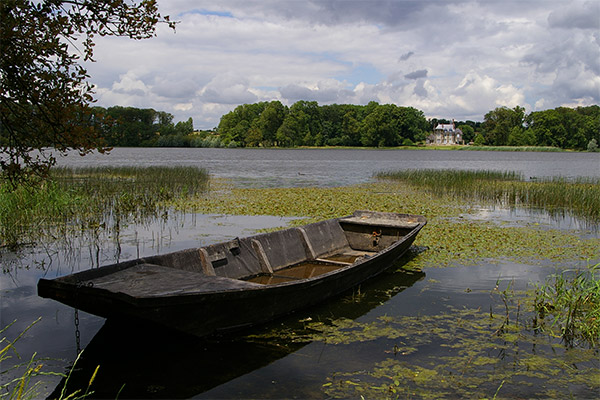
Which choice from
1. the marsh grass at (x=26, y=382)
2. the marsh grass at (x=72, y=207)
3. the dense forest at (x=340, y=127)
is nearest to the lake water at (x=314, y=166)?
the marsh grass at (x=72, y=207)

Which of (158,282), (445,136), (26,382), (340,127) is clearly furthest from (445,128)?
(26,382)

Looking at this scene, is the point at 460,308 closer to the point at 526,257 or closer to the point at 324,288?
the point at 324,288

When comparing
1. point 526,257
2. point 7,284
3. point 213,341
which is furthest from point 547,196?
point 7,284

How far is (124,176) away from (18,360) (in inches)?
749

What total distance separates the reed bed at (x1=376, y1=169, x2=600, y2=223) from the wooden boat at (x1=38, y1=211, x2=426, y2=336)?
26.9 feet

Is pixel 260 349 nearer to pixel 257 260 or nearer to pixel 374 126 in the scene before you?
pixel 257 260

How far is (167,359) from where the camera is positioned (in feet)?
16.6

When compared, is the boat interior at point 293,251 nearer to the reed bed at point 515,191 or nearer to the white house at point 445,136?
the reed bed at point 515,191

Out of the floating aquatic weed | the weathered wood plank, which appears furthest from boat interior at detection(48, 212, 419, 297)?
the floating aquatic weed

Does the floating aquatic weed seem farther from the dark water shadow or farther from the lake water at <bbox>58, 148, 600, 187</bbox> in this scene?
the lake water at <bbox>58, 148, 600, 187</bbox>

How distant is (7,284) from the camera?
24.2 feet

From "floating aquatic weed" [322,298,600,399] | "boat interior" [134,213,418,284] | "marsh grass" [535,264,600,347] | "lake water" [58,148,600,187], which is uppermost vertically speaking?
"lake water" [58,148,600,187]

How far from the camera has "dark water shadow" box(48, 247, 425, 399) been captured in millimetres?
4555

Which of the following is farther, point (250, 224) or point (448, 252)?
point (250, 224)
